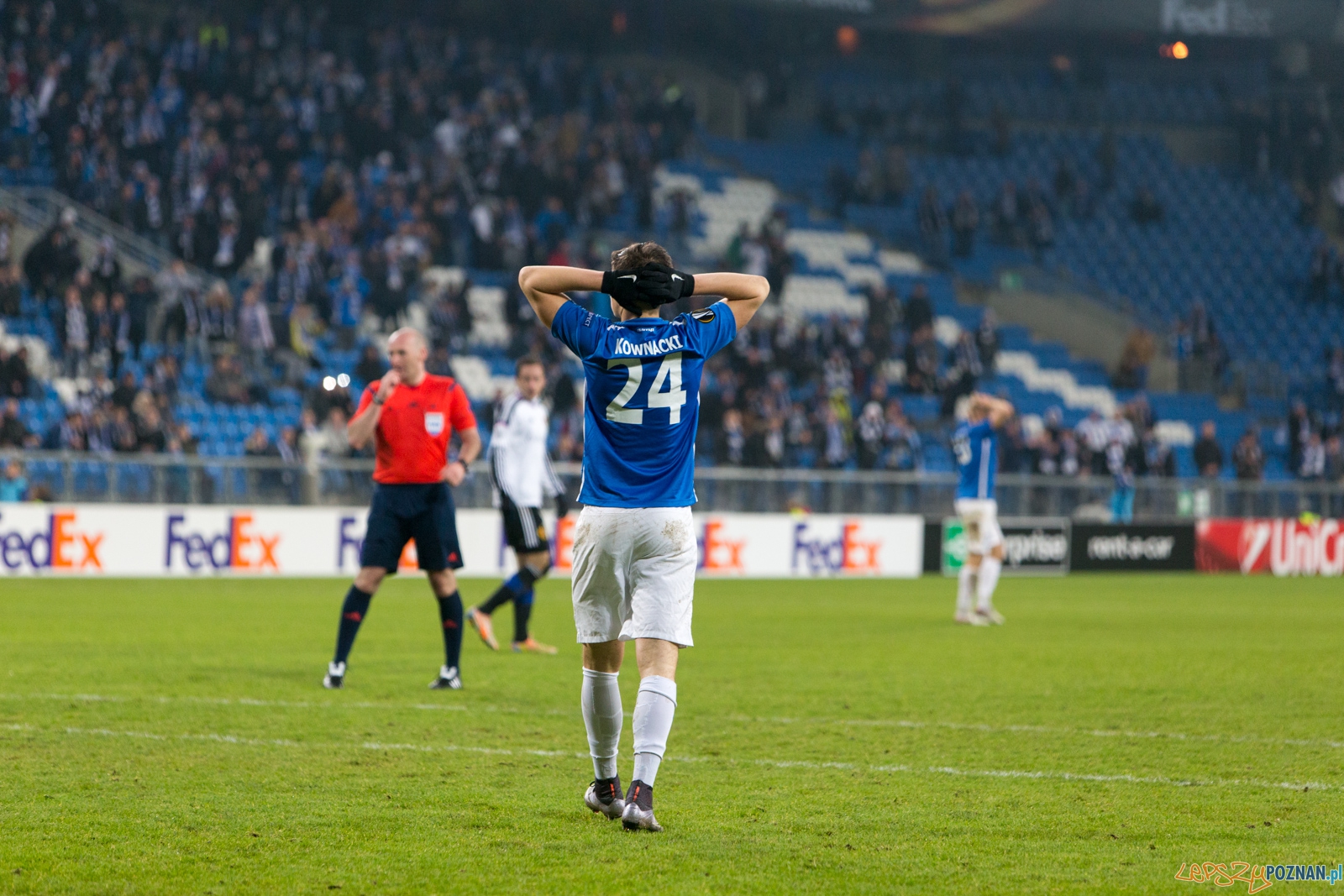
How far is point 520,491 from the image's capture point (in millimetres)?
13797

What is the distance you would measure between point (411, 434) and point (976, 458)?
889cm

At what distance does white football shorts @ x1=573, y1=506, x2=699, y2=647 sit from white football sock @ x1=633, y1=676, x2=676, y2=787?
21cm

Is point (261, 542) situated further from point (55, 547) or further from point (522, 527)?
point (522, 527)

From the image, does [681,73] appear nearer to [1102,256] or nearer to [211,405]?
[1102,256]

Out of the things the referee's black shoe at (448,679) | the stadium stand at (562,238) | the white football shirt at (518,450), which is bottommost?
the referee's black shoe at (448,679)

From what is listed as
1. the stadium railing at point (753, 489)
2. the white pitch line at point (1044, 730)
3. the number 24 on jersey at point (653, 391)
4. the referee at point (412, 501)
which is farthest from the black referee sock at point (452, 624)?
the stadium railing at point (753, 489)

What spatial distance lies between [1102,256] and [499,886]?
38042 mm

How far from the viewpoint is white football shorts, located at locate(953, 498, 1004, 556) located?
59.2 feet

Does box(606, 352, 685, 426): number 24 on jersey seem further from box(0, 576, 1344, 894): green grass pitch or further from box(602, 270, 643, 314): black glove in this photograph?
box(0, 576, 1344, 894): green grass pitch

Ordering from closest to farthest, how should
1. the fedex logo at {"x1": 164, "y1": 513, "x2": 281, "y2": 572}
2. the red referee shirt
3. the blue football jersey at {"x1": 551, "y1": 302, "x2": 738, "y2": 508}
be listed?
the blue football jersey at {"x1": 551, "y1": 302, "x2": 738, "y2": 508}
the red referee shirt
the fedex logo at {"x1": 164, "y1": 513, "x2": 281, "y2": 572}

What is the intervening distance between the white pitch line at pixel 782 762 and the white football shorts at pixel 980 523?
33.3 feet

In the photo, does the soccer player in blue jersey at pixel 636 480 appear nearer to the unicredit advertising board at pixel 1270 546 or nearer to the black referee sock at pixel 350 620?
the black referee sock at pixel 350 620

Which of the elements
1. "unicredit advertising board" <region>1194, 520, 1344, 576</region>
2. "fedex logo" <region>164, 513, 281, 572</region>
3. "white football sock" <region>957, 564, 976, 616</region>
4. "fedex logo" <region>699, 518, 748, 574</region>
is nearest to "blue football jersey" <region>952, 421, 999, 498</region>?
"white football sock" <region>957, 564, 976, 616</region>

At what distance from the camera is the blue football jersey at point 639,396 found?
654cm
